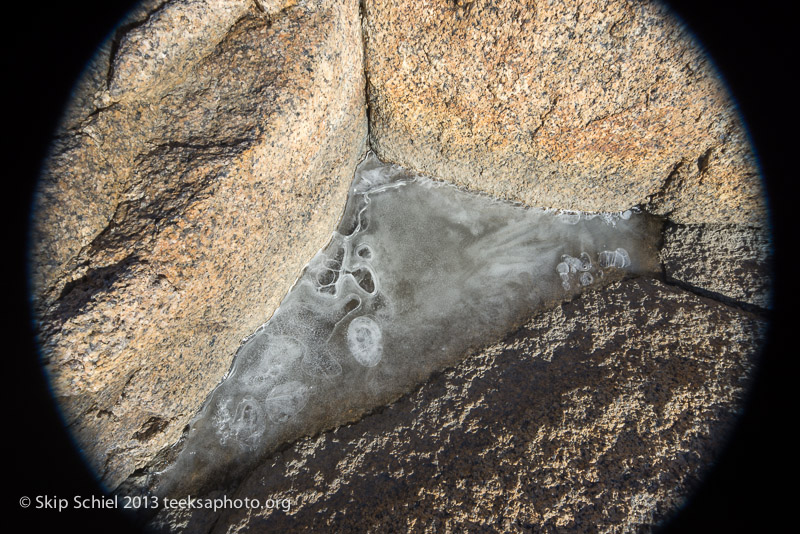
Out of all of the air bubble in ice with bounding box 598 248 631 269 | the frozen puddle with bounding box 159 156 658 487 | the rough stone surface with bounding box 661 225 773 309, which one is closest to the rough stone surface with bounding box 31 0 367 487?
the frozen puddle with bounding box 159 156 658 487

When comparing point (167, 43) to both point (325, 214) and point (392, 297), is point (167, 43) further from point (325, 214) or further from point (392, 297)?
point (392, 297)

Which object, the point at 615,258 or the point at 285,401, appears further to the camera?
the point at 615,258

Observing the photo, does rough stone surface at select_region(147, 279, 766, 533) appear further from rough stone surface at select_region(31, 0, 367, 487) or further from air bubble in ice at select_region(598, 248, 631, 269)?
rough stone surface at select_region(31, 0, 367, 487)

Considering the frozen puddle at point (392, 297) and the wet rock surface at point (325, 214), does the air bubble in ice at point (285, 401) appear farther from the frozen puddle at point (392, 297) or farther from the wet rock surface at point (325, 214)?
the wet rock surface at point (325, 214)

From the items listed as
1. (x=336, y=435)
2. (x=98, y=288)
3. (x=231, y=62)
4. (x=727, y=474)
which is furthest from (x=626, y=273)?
(x=98, y=288)

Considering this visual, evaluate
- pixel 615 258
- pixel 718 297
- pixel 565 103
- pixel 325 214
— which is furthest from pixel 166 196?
pixel 718 297

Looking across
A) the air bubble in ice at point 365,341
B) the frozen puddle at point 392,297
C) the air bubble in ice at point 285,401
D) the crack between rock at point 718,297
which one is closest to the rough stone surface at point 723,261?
the crack between rock at point 718,297
